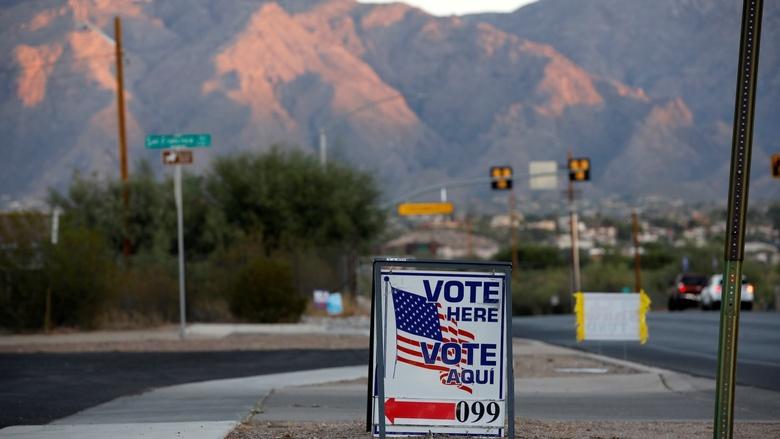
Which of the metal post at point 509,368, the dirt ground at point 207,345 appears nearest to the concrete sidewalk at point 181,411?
the metal post at point 509,368

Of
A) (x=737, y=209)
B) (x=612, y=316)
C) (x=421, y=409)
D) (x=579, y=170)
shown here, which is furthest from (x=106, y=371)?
(x=579, y=170)

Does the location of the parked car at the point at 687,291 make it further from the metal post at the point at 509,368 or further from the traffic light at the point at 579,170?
the metal post at the point at 509,368

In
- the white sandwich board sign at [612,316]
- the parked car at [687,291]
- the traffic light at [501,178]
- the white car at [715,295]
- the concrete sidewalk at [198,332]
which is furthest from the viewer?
the parked car at [687,291]

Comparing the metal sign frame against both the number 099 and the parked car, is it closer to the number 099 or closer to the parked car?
the number 099

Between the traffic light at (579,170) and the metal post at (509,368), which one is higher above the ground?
the traffic light at (579,170)

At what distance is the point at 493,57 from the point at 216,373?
16423 cm

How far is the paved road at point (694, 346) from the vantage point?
21.3 metres

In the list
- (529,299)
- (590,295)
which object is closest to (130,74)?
A: (529,299)

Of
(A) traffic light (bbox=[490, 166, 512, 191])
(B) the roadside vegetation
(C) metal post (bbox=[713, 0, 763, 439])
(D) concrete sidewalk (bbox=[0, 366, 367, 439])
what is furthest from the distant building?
(C) metal post (bbox=[713, 0, 763, 439])

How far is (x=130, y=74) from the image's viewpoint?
6260 inches

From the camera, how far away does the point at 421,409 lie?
9.36 meters

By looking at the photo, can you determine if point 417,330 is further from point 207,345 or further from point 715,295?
point 715,295

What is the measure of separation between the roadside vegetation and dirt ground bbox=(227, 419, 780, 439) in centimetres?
Result: 2017

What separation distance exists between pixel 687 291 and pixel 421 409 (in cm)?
5216
